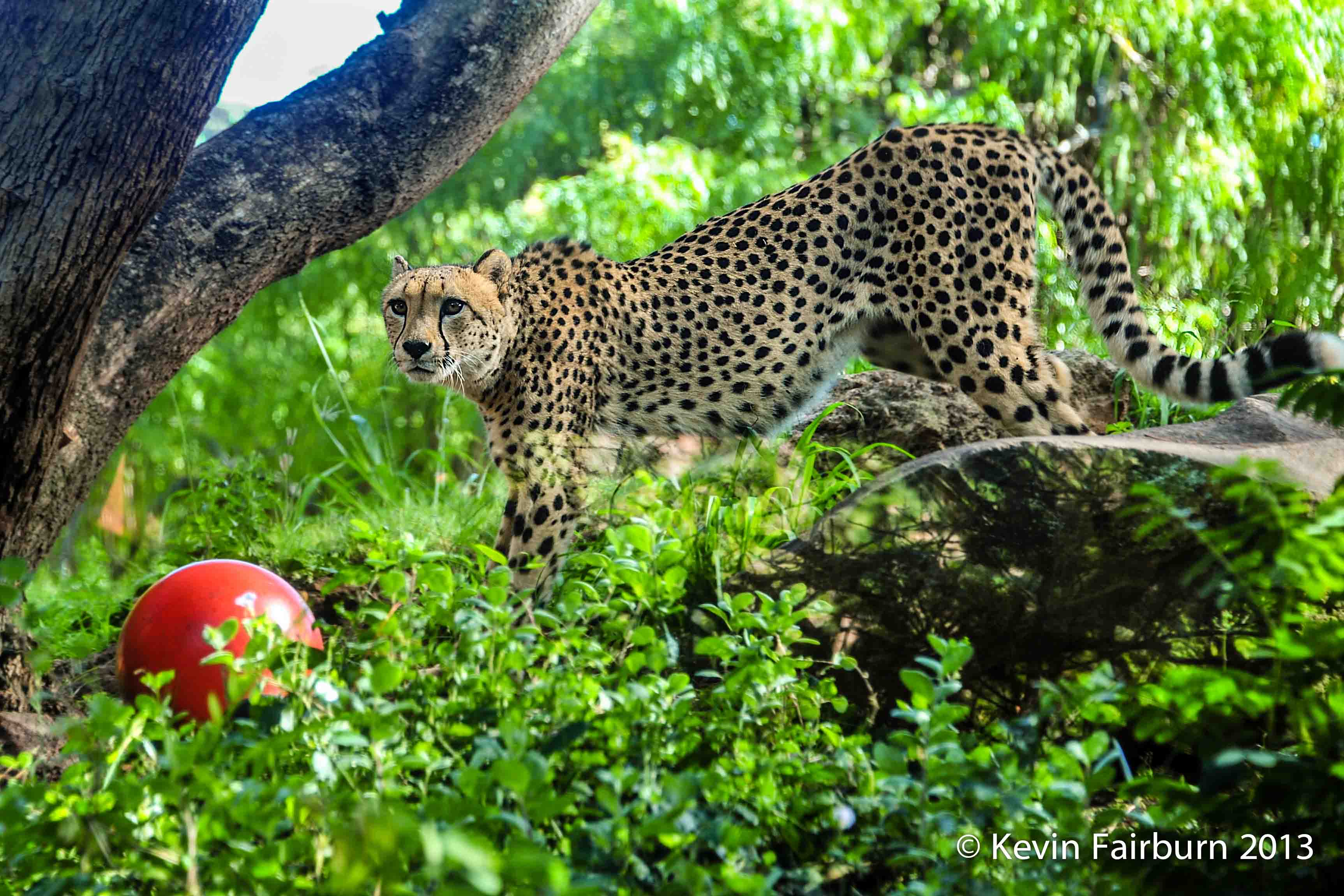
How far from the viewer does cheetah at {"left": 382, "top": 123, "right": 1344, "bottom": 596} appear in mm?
4699

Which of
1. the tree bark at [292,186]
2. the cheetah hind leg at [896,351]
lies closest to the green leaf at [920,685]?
the tree bark at [292,186]

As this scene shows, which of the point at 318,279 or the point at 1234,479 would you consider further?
the point at 318,279

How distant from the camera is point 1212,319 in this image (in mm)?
5695

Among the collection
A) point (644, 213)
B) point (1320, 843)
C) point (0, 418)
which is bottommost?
point (1320, 843)

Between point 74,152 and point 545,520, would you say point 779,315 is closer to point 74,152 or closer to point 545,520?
point 545,520

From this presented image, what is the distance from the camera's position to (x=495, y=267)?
4.91 metres

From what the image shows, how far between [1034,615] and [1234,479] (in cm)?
62

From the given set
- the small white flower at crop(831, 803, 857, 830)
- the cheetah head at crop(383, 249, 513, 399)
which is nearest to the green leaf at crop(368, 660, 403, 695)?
the small white flower at crop(831, 803, 857, 830)

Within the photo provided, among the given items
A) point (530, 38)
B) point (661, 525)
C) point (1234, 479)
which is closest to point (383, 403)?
point (530, 38)

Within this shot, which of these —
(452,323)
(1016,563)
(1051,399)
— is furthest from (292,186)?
(1051,399)

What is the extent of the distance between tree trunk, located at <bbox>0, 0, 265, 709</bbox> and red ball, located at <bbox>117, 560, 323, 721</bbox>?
67 centimetres

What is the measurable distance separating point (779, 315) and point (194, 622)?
2.43 meters

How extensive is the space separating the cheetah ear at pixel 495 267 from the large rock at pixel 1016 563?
189cm

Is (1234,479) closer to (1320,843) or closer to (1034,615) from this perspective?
(1034,615)
